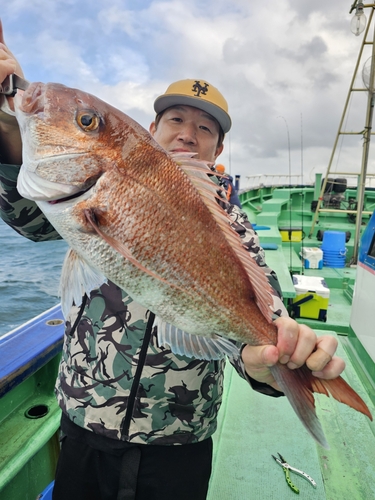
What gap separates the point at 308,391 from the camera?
47.6 inches

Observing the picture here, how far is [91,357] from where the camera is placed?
1616mm

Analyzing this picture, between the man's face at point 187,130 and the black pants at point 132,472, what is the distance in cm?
153

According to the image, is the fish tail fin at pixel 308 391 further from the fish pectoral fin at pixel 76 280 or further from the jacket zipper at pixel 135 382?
the fish pectoral fin at pixel 76 280

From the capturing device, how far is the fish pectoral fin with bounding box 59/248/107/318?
1.20 meters

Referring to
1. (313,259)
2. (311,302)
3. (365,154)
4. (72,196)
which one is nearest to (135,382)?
(72,196)

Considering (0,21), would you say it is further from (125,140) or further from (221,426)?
(221,426)

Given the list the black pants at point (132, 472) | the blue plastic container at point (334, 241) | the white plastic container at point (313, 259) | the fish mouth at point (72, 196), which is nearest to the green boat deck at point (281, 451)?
the black pants at point (132, 472)

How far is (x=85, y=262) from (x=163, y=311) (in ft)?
1.02

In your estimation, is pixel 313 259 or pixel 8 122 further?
pixel 313 259

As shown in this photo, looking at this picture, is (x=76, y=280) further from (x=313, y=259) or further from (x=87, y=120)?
(x=313, y=259)

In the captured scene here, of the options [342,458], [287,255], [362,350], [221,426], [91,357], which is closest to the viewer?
[91,357]

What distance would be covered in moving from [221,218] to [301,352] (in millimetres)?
532

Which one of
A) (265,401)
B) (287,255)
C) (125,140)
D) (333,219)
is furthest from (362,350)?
(333,219)

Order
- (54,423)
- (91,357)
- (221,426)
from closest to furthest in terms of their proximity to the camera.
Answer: (91,357)
(54,423)
(221,426)
